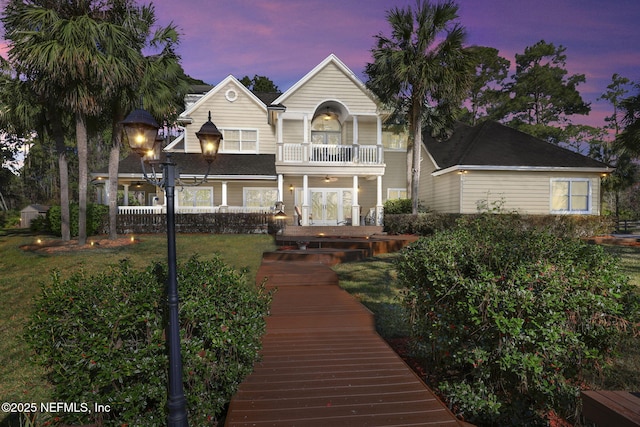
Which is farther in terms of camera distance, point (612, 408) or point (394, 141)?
point (394, 141)

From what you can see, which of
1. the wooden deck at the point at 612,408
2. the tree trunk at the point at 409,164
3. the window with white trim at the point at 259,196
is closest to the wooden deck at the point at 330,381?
the wooden deck at the point at 612,408

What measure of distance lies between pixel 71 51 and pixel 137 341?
41.2 feet

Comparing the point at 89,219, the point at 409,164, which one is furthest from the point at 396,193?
the point at 89,219

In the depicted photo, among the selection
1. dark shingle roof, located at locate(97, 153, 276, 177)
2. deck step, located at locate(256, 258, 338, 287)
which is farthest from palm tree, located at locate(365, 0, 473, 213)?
deck step, located at locate(256, 258, 338, 287)

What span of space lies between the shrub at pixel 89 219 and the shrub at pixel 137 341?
55.9 feet

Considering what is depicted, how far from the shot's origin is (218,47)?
2466 cm

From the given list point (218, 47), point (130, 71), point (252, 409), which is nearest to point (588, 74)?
point (218, 47)

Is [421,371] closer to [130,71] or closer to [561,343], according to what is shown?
[561,343]

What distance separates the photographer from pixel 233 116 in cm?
2183

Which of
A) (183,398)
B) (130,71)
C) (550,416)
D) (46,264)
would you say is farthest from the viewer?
(130,71)

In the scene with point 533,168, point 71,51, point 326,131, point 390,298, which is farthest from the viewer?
point 326,131

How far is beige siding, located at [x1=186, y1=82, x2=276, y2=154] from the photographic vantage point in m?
21.5

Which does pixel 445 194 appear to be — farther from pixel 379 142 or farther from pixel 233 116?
pixel 233 116

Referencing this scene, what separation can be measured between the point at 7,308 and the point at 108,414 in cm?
655
